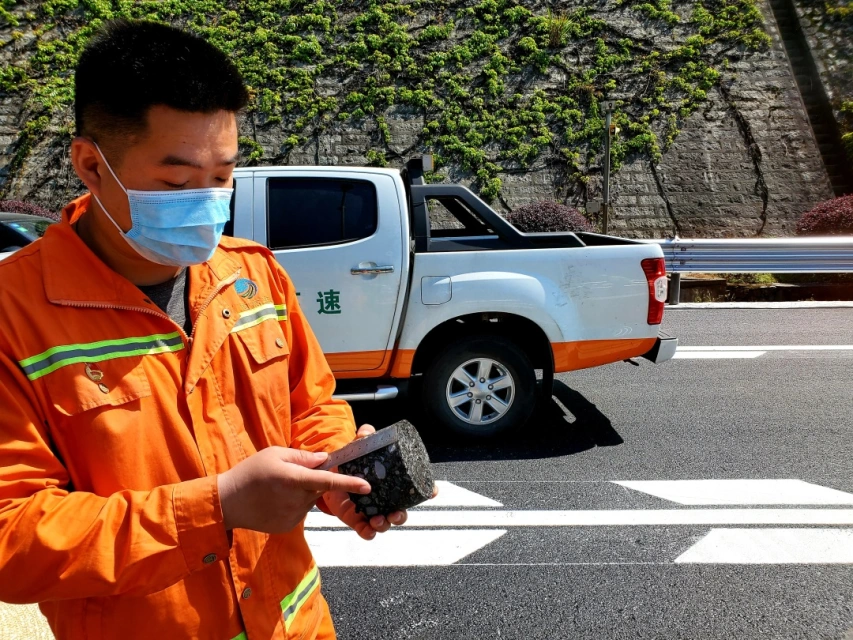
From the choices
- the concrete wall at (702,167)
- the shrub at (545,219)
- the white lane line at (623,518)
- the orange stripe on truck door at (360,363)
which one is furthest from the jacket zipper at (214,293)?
the concrete wall at (702,167)

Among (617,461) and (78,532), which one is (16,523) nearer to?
(78,532)

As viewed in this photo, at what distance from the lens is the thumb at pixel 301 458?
3.88 feet

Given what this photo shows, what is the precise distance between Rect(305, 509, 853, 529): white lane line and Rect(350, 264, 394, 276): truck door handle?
1.76 m

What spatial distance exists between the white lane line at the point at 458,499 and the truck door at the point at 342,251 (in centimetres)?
115

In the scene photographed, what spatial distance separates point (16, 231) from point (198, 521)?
6.85 m

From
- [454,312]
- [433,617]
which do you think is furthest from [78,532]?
[454,312]

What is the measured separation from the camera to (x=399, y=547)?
3600mm

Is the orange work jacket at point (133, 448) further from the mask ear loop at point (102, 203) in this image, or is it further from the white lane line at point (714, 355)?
the white lane line at point (714, 355)

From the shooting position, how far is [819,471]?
4.51m

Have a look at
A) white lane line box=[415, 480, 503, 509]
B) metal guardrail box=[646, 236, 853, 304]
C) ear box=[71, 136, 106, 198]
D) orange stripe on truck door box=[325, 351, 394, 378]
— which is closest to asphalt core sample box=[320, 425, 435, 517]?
ear box=[71, 136, 106, 198]

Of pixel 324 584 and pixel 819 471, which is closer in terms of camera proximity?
pixel 324 584

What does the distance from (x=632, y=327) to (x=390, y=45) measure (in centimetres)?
1390

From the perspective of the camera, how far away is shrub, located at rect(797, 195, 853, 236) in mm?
12109

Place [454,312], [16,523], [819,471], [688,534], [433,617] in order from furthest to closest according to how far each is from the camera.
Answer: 1. [454,312]
2. [819,471]
3. [688,534]
4. [433,617]
5. [16,523]
